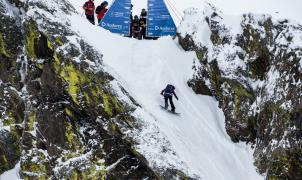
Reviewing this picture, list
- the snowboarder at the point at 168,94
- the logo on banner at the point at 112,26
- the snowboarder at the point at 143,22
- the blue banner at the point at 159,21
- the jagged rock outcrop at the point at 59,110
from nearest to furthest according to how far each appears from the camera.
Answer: the jagged rock outcrop at the point at 59,110
the snowboarder at the point at 168,94
the logo on banner at the point at 112,26
the blue banner at the point at 159,21
the snowboarder at the point at 143,22

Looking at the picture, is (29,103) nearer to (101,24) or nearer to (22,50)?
(22,50)

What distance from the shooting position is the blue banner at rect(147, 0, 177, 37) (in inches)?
969

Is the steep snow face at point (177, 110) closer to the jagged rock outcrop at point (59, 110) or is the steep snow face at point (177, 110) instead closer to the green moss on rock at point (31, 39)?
the jagged rock outcrop at point (59, 110)

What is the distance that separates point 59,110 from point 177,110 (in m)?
5.07

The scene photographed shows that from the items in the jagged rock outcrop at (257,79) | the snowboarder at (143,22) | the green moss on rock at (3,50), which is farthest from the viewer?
the snowboarder at (143,22)

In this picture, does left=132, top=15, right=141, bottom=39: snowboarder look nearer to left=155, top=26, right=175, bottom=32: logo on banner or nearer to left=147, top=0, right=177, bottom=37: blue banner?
left=147, top=0, right=177, bottom=37: blue banner

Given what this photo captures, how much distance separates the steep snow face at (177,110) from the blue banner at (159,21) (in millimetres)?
679

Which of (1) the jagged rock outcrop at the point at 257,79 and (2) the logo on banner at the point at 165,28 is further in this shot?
(2) the logo on banner at the point at 165,28

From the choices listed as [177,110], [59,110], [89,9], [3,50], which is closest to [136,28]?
[89,9]

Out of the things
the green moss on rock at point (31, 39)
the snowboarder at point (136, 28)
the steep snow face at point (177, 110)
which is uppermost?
the green moss on rock at point (31, 39)

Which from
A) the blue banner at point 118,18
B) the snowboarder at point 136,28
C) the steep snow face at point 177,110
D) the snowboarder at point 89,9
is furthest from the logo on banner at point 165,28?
the snowboarder at point 89,9

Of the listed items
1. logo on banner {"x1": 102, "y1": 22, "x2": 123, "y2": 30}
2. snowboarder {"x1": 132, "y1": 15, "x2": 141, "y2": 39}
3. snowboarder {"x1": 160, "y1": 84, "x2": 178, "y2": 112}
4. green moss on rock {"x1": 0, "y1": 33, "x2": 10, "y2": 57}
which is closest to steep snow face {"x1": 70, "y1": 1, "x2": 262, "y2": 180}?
snowboarder {"x1": 160, "y1": 84, "x2": 178, "y2": 112}

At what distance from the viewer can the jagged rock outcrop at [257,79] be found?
52.7 ft

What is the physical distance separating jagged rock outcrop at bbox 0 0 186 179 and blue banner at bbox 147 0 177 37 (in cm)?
665
